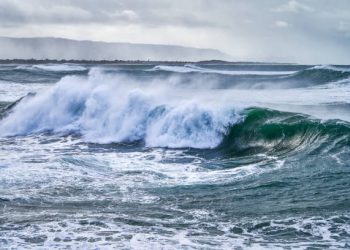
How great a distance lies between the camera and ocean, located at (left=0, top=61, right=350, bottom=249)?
711 centimetres

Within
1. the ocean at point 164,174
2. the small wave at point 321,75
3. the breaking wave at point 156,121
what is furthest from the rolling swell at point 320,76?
the breaking wave at point 156,121

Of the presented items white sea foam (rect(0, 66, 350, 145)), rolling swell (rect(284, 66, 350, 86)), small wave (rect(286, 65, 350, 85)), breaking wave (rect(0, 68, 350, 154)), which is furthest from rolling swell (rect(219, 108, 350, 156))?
small wave (rect(286, 65, 350, 85))

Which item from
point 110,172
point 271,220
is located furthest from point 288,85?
point 271,220

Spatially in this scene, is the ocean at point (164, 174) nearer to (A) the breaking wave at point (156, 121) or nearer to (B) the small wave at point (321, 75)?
(A) the breaking wave at point (156, 121)

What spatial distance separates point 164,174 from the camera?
1102 centimetres

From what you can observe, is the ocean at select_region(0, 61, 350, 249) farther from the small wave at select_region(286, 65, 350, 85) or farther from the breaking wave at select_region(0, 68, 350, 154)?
the small wave at select_region(286, 65, 350, 85)

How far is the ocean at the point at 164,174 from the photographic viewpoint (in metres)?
7.11

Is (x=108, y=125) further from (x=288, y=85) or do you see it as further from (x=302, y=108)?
(x=288, y=85)

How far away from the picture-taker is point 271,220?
7691 mm

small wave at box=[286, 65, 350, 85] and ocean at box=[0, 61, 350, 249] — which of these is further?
small wave at box=[286, 65, 350, 85]

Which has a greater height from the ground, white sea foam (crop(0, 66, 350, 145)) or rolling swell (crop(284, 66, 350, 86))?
rolling swell (crop(284, 66, 350, 86))

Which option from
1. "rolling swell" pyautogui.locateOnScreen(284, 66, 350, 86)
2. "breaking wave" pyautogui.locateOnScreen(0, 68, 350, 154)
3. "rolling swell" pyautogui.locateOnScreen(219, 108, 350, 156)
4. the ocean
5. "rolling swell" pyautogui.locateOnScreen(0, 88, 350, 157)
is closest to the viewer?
the ocean

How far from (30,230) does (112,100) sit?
1303 cm

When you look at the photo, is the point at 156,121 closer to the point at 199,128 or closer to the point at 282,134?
the point at 199,128
